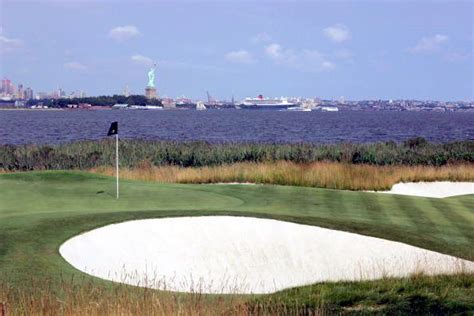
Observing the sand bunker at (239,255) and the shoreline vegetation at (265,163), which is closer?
the sand bunker at (239,255)

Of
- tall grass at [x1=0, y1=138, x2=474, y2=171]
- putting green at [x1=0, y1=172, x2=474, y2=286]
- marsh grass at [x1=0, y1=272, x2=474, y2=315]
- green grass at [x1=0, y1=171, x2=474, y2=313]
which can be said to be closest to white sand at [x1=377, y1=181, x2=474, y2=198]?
tall grass at [x1=0, y1=138, x2=474, y2=171]

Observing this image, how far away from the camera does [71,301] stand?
25.8 ft

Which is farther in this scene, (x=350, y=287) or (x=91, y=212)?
(x=91, y=212)

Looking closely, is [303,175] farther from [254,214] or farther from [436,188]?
[254,214]

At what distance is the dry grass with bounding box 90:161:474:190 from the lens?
83.0 feet

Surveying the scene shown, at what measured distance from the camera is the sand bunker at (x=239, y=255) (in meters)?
11.5

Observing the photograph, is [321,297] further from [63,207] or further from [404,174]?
[404,174]

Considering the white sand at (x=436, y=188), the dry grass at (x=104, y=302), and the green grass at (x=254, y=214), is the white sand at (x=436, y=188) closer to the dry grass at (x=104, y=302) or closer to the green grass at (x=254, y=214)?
the green grass at (x=254, y=214)

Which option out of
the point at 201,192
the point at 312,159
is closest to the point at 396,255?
the point at 201,192

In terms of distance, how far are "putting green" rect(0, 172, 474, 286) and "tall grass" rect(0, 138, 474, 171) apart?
11.1m

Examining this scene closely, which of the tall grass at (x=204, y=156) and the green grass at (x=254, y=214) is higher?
the green grass at (x=254, y=214)

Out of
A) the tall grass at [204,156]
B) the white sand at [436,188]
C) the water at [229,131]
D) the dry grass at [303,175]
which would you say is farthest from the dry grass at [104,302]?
the water at [229,131]

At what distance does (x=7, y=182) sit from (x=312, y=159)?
16606mm

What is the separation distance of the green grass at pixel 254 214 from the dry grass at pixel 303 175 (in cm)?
557
